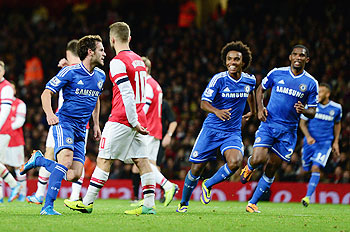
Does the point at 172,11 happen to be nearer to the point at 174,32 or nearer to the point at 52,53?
the point at 174,32

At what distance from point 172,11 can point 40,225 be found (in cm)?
1749

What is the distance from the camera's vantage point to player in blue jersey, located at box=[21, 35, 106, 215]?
6910 millimetres

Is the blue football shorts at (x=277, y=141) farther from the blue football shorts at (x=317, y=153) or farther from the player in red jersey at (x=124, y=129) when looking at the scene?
the blue football shorts at (x=317, y=153)

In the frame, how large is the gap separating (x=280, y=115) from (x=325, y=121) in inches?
138

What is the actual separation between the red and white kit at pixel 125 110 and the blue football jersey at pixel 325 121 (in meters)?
5.69

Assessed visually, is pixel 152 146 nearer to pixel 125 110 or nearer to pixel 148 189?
pixel 148 189

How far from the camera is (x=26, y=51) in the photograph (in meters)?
21.2

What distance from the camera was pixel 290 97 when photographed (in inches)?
339

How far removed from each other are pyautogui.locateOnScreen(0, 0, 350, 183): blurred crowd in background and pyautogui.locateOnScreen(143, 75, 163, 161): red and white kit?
12.8ft

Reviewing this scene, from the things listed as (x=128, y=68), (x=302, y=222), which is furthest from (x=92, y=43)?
(x=302, y=222)

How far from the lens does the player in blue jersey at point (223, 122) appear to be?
7.67m

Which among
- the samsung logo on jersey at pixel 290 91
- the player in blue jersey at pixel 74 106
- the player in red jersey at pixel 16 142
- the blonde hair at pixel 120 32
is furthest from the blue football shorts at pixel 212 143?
the player in red jersey at pixel 16 142

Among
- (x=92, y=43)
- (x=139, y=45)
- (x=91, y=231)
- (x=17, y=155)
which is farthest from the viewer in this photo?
(x=139, y=45)

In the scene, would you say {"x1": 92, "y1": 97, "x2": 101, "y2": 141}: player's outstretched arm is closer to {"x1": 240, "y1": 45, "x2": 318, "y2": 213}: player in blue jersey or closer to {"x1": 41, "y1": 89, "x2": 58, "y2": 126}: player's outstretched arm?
{"x1": 41, "y1": 89, "x2": 58, "y2": 126}: player's outstretched arm
